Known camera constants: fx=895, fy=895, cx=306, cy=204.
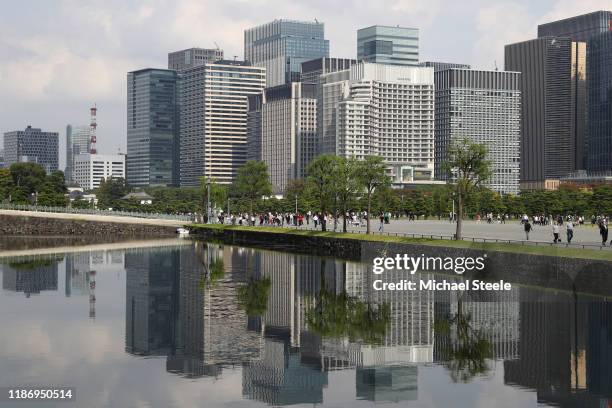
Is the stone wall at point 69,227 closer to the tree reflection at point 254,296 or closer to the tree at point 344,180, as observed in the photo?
the tree at point 344,180

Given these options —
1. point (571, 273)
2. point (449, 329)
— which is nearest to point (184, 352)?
point (449, 329)

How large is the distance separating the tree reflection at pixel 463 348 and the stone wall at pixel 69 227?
87019 millimetres

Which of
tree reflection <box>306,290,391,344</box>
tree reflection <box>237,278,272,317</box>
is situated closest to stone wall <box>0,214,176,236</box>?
tree reflection <box>237,278,272,317</box>

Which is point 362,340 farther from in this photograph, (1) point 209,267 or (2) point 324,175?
(2) point 324,175

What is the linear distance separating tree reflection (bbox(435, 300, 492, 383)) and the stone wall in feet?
285

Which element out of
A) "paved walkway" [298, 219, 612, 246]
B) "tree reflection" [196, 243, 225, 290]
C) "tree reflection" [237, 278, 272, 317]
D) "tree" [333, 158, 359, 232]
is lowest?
"tree reflection" [237, 278, 272, 317]

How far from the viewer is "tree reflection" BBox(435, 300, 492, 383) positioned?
32219 millimetres

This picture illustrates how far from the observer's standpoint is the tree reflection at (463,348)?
3222 centimetres

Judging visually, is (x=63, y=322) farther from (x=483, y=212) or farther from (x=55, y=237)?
(x=483, y=212)

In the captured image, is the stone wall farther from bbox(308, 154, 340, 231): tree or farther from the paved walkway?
the paved walkway

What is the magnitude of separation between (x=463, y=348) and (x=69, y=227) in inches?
3792

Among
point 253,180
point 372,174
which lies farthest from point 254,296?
point 253,180

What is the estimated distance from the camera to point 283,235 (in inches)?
3750

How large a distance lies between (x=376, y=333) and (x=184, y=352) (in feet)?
27.9
